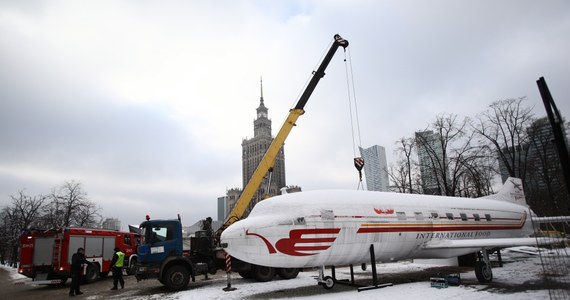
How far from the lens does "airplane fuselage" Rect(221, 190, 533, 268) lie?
10266 mm

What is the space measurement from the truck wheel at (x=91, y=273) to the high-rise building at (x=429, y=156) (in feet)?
92.7

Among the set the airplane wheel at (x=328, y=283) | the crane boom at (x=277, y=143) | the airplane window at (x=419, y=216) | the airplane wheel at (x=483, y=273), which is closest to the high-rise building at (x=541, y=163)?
the airplane wheel at (x=483, y=273)

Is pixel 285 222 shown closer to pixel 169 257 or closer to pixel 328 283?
pixel 328 283

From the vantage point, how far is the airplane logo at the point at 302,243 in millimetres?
10164

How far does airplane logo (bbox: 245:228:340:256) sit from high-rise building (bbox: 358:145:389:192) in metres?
30.9

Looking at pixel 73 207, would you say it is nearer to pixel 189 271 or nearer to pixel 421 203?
pixel 189 271

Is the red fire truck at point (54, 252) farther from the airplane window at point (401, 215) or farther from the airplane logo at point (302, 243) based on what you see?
the airplane window at point (401, 215)

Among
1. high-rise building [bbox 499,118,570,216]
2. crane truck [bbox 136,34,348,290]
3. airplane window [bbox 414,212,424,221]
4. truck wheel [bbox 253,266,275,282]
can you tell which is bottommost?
truck wheel [bbox 253,266,275,282]

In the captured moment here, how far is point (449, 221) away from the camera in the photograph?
1389cm

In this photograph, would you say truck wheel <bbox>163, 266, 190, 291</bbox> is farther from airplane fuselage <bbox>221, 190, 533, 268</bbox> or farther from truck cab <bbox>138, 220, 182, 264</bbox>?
airplane fuselage <bbox>221, 190, 533, 268</bbox>

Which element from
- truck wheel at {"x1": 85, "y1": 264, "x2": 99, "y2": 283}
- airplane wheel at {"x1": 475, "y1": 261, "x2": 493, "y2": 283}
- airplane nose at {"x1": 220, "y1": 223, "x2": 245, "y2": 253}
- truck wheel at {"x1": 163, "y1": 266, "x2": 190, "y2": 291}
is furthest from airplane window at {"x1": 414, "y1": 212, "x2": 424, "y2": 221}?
truck wheel at {"x1": 85, "y1": 264, "x2": 99, "y2": 283}

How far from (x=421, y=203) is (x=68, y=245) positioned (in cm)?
1713

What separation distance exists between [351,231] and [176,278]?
7434 millimetres

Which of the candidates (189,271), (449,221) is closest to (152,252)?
(189,271)
